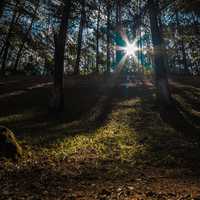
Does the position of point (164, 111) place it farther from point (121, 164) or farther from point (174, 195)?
point (174, 195)

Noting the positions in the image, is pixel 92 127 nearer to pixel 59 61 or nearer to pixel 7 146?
pixel 59 61

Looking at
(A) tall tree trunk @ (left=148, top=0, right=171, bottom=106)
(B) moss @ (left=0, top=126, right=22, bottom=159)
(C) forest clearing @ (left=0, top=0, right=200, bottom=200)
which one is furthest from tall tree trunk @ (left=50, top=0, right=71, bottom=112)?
(B) moss @ (left=0, top=126, right=22, bottom=159)

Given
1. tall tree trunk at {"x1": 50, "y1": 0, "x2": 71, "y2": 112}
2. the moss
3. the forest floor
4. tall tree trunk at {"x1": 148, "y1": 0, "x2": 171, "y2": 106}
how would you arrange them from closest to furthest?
1. the forest floor
2. the moss
3. tall tree trunk at {"x1": 50, "y1": 0, "x2": 71, "y2": 112}
4. tall tree trunk at {"x1": 148, "y1": 0, "x2": 171, "y2": 106}

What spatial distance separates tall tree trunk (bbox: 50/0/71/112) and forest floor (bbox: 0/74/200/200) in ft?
2.21

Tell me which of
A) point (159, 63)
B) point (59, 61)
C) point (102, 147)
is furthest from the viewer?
point (159, 63)

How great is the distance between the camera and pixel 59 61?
1602cm

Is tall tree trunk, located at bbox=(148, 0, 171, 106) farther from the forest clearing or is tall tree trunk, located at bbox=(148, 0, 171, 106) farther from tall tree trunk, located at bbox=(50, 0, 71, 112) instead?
tall tree trunk, located at bbox=(50, 0, 71, 112)

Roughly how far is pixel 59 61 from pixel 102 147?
6.47 m

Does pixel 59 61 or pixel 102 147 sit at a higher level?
pixel 59 61

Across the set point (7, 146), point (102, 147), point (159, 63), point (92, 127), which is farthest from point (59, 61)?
point (7, 146)

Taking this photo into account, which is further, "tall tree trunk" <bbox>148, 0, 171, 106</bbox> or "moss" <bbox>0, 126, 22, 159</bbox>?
"tall tree trunk" <bbox>148, 0, 171, 106</bbox>

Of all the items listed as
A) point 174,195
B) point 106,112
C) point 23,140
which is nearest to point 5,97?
point 106,112

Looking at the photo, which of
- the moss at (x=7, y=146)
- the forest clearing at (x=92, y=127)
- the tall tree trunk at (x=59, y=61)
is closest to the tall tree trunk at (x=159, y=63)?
the forest clearing at (x=92, y=127)

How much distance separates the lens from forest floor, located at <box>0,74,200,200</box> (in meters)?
6.98
